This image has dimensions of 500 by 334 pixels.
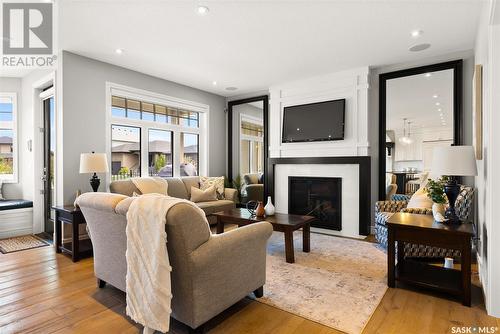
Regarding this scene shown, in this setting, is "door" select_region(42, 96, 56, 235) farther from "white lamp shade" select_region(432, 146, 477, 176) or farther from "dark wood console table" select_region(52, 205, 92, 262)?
"white lamp shade" select_region(432, 146, 477, 176)

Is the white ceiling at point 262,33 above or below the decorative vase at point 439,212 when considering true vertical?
above

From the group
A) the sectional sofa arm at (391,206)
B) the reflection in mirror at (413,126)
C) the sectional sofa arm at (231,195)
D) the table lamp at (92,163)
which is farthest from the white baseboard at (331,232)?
the table lamp at (92,163)

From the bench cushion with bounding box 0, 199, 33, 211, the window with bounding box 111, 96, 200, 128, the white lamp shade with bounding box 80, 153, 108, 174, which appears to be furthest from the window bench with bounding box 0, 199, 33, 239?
the window with bounding box 111, 96, 200, 128

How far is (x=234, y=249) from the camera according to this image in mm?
2016

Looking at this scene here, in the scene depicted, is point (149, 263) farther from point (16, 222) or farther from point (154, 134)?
point (16, 222)

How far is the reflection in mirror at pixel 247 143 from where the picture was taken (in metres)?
6.42

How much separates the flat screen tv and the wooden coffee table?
5.89 feet

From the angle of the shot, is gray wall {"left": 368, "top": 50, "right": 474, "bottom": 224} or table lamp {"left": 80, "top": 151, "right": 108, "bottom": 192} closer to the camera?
table lamp {"left": 80, "top": 151, "right": 108, "bottom": 192}

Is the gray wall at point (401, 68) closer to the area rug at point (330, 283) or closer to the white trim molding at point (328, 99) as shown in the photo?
the white trim molding at point (328, 99)

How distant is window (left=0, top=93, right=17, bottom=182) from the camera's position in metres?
5.14

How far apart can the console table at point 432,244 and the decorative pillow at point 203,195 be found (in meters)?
3.20

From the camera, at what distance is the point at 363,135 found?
455 centimetres

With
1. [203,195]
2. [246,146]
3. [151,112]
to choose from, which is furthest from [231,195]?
[151,112]

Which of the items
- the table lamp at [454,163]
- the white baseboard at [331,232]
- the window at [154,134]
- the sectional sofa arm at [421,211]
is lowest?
the white baseboard at [331,232]
